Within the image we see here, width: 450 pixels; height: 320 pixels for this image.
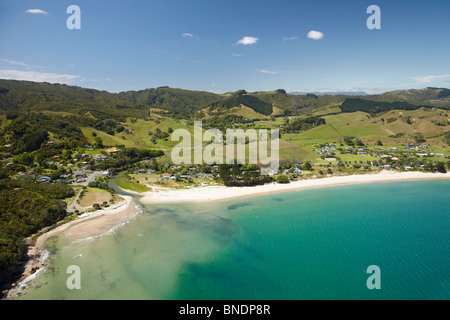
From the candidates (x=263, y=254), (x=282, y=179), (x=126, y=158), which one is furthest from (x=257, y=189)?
(x=126, y=158)

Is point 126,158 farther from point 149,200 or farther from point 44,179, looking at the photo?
point 149,200

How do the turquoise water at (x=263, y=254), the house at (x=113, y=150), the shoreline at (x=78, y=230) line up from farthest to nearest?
→ 1. the house at (x=113, y=150)
2. the shoreline at (x=78, y=230)
3. the turquoise water at (x=263, y=254)

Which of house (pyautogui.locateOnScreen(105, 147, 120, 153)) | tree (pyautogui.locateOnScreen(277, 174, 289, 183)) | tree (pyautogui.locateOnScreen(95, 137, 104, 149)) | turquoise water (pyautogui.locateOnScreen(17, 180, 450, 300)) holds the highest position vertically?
tree (pyautogui.locateOnScreen(95, 137, 104, 149))

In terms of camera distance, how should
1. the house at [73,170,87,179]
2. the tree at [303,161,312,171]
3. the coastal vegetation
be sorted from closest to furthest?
the coastal vegetation, the house at [73,170,87,179], the tree at [303,161,312,171]

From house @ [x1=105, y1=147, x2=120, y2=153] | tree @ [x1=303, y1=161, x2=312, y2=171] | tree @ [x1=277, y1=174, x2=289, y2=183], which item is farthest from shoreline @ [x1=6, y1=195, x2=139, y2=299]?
tree @ [x1=303, y1=161, x2=312, y2=171]

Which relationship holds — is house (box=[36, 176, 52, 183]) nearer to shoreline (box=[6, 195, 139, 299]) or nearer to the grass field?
shoreline (box=[6, 195, 139, 299])

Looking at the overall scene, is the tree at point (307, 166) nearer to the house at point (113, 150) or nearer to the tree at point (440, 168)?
A: the tree at point (440, 168)

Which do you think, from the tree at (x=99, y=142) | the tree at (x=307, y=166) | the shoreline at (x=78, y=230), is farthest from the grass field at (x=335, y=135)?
the shoreline at (x=78, y=230)
